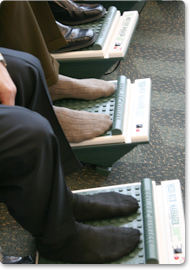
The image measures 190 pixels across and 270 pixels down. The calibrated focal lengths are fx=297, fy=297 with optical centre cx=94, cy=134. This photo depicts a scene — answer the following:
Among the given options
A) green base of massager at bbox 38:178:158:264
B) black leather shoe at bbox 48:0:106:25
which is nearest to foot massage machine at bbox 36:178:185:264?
green base of massager at bbox 38:178:158:264

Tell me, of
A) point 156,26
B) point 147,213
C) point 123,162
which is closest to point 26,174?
point 147,213

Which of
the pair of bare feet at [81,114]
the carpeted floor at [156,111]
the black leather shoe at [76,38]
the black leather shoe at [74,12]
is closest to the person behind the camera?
the pair of bare feet at [81,114]

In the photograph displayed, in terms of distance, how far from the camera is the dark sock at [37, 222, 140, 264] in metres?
0.93

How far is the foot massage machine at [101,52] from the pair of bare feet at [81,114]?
0.48 feet

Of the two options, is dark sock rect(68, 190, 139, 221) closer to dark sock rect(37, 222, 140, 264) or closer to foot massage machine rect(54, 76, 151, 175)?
dark sock rect(37, 222, 140, 264)

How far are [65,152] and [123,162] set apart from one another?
1.47 feet

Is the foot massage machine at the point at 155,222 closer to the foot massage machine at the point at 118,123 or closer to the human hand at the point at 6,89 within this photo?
the foot massage machine at the point at 118,123

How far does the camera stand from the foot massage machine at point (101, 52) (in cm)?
146

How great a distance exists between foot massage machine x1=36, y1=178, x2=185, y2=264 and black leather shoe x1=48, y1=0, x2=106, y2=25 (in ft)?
3.24

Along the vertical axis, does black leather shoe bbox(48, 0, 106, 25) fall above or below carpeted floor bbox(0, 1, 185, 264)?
above

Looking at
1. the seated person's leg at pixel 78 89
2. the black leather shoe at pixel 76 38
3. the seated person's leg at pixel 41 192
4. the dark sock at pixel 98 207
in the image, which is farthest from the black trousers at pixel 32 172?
the black leather shoe at pixel 76 38

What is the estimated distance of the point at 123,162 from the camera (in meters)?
1.41

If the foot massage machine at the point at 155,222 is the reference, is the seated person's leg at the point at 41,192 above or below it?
above

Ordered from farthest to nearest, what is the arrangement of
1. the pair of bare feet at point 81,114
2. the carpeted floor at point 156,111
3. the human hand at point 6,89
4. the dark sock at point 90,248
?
the carpeted floor at point 156,111 < the pair of bare feet at point 81,114 < the dark sock at point 90,248 < the human hand at point 6,89
